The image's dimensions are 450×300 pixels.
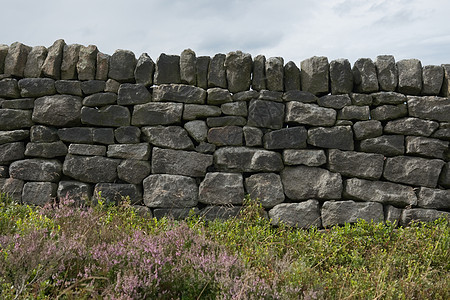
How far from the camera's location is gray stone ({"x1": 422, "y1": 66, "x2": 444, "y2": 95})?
5246 mm

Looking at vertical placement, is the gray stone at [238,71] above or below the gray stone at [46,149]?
above

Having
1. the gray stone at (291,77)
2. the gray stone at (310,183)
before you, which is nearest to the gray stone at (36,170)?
the gray stone at (310,183)

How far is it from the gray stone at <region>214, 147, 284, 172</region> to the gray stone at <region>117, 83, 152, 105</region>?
→ 1.25m

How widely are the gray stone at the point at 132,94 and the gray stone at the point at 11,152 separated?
153 centimetres

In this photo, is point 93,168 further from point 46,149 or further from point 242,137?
point 242,137

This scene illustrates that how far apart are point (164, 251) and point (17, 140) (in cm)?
320

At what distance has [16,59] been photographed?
539 centimetres

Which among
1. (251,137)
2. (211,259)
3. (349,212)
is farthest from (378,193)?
(211,259)

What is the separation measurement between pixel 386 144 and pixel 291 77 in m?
1.53

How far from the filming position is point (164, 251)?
345 cm

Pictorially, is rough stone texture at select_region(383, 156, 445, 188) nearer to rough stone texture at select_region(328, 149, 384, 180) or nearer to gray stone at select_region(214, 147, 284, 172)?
rough stone texture at select_region(328, 149, 384, 180)

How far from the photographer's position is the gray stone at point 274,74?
17.0ft

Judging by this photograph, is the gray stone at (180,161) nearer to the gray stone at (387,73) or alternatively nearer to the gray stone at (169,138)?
the gray stone at (169,138)

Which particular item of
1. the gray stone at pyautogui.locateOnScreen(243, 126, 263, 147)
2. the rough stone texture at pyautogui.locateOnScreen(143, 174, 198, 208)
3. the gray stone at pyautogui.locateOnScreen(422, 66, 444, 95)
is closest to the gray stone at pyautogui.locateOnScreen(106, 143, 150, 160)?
the rough stone texture at pyautogui.locateOnScreen(143, 174, 198, 208)
